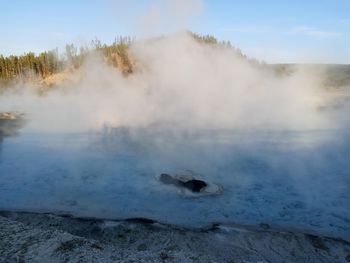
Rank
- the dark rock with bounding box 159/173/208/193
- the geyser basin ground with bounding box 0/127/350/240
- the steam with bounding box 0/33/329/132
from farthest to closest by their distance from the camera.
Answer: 1. the steam with bounding box 0/33/329/132
2. the dark rock with bounding box 159/173/208/193
3. the geyser basin ground with bounding box 0/127/350/240

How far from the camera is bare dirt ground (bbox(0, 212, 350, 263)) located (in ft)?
15.3

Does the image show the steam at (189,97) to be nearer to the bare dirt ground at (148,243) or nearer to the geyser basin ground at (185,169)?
the geyser basin ground at (185,169)

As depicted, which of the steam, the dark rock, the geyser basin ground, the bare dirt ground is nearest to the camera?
the bare dirt ground

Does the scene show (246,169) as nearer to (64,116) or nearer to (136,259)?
(136,259)

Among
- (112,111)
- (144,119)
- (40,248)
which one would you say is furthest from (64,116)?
(40,248)

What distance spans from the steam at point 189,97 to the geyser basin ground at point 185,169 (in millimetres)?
2436

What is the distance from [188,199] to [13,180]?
3635 millimetres

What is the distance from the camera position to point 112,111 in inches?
621

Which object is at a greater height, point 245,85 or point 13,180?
point 245,85

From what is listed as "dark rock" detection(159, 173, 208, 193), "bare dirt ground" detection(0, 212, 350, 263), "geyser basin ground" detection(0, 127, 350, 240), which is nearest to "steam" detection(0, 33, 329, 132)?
"geyser basin ground" detection(0, 127, 350, 240)

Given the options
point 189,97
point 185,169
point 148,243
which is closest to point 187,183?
point 185,169

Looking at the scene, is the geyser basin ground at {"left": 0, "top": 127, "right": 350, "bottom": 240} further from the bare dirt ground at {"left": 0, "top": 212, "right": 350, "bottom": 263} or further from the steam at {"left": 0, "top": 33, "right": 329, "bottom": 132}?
the steam at {"left": 0, "top": 33, "right": 329, "bottom": 132}

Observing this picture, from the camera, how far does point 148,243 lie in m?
5.21

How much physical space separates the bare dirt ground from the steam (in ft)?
25.7
